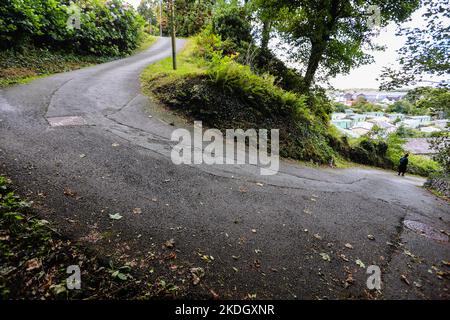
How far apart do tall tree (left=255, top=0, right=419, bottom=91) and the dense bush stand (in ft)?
35.0

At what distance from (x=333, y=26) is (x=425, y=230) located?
36.1ft

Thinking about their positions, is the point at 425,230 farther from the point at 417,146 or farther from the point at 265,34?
the point at 417,146

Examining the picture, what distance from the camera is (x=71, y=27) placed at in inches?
501

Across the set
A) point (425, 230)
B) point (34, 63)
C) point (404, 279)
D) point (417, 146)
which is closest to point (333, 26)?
point (425, 230)

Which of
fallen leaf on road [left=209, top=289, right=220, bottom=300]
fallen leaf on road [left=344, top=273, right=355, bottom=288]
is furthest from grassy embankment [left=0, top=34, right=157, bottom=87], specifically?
fallen leaf on road [left=344, top=273, right=355, bottom=288]

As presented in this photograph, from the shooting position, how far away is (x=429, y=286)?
3707mm

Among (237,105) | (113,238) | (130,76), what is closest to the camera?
(113,238)

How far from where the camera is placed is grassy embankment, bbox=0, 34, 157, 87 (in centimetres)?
928

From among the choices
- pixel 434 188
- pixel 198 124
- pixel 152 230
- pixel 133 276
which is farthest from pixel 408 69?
pixel 133 276

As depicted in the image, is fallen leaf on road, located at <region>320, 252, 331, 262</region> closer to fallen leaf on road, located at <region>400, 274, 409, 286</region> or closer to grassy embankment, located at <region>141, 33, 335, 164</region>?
fallen leaf on road, located at <region>400, 274, 409, 286</region>

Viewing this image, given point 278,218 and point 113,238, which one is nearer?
point 113,238

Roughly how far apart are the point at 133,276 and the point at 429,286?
4.47m

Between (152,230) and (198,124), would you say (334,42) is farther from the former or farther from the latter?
(152,230)

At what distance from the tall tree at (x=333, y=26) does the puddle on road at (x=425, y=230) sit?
10.0 metres
